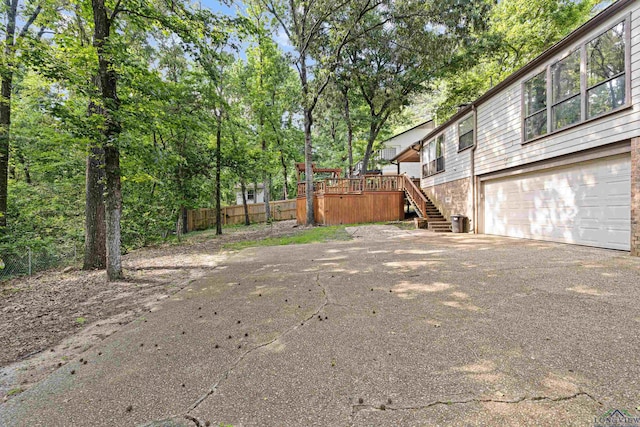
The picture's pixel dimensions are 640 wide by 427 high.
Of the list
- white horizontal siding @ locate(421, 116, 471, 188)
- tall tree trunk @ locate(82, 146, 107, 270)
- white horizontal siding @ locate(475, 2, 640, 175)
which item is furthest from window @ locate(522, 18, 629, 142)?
tall tree trunk @ locate(82, 146, 107, 270)

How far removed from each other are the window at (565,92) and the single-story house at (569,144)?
0.08 ft

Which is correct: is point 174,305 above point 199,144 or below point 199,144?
below

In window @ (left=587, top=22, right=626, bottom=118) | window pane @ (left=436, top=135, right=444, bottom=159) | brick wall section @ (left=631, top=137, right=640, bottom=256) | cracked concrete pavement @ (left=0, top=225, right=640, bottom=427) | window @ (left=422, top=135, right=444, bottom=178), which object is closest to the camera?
cracked concrete pavement @ (left=0, top=225, right=640, bottom=427)

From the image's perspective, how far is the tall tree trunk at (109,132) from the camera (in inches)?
196

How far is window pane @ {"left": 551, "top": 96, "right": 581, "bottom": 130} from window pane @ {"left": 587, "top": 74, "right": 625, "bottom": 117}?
0.32 metres

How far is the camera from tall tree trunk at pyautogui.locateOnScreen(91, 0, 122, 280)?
498 centimetres

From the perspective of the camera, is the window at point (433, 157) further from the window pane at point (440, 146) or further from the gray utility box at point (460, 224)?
the gray utility box at point (460, 224)

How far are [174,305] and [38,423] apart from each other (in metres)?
2.21

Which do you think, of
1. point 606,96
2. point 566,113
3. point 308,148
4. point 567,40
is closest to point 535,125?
point 566,113

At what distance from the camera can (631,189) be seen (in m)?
5.45

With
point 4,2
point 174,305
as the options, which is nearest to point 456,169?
point 174,305

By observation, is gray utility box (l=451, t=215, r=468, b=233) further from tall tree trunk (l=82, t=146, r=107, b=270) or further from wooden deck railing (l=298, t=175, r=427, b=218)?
tall tree trunk (l=82, t=146, r=107, b=270)

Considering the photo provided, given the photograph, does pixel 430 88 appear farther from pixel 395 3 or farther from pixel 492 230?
pixel 492 230

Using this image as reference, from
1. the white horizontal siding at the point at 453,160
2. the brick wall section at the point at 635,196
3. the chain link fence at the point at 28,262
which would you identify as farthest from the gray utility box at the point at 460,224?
the chain link fence at the point at 28,262
